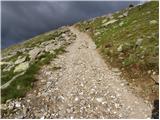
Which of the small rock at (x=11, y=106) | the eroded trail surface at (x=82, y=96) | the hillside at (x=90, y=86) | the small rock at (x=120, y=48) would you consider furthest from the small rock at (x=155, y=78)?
the small rock at (x=11, y=106)

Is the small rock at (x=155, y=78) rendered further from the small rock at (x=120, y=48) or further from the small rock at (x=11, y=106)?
the small rock at (x=11, y=106)

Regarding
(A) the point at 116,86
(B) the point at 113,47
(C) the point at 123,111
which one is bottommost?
(C) the point at 123,111

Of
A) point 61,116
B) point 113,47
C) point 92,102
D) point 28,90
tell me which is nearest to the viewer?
point 61,116

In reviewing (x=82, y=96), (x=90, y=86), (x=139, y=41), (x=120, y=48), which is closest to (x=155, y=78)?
(x=90, y=86)

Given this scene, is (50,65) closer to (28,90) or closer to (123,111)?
(28,90)

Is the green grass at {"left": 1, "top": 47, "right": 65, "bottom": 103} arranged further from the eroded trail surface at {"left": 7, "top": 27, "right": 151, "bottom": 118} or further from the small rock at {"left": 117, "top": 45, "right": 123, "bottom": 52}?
the small rock at {"left": 117, "top": 45, "right": 123, "bottom": 52}

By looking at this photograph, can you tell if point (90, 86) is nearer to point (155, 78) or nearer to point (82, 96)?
point (82, 96)

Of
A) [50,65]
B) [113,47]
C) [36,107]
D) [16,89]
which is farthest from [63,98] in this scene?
[113,47]

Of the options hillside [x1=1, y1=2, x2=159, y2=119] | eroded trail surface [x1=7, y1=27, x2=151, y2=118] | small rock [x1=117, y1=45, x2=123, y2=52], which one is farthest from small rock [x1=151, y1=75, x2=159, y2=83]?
small rock [x1=117, y1=45, x2=123, y2=52]
